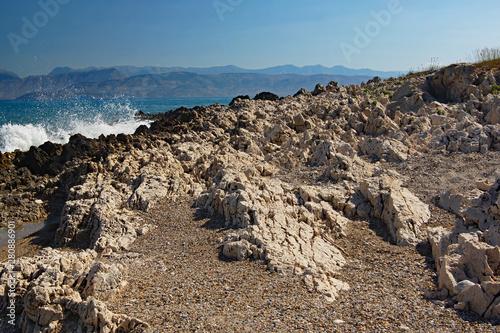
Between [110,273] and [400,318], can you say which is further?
[110,273]

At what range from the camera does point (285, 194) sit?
1234cm

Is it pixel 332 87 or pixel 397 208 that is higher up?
pixel 332 87

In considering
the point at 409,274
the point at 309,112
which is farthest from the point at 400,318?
the point at 309,112

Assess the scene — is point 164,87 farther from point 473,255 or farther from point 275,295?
point 473,255

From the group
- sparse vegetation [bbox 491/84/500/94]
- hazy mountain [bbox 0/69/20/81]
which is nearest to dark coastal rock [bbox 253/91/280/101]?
sparse vegetation [bbox 491/84/500/94]

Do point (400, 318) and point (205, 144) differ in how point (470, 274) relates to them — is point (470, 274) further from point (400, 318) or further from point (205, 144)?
point (205, 144)

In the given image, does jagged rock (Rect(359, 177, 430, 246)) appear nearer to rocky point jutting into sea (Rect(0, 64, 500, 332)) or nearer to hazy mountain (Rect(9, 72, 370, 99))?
rocky point jutting into sea (Rect(0, 64, 500, 332))

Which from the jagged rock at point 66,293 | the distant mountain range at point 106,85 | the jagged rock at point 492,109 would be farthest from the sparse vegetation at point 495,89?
the distant mountain range at point 106,85

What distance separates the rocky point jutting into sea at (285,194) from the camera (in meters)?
7.71

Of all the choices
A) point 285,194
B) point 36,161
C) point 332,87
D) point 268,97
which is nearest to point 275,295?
point 285,194

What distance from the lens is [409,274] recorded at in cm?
863

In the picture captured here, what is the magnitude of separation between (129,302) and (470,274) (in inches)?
284

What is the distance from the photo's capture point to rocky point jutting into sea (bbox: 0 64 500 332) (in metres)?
7.71

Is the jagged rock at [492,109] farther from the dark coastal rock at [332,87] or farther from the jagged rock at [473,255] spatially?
the dark coastal rock at [332,87]
